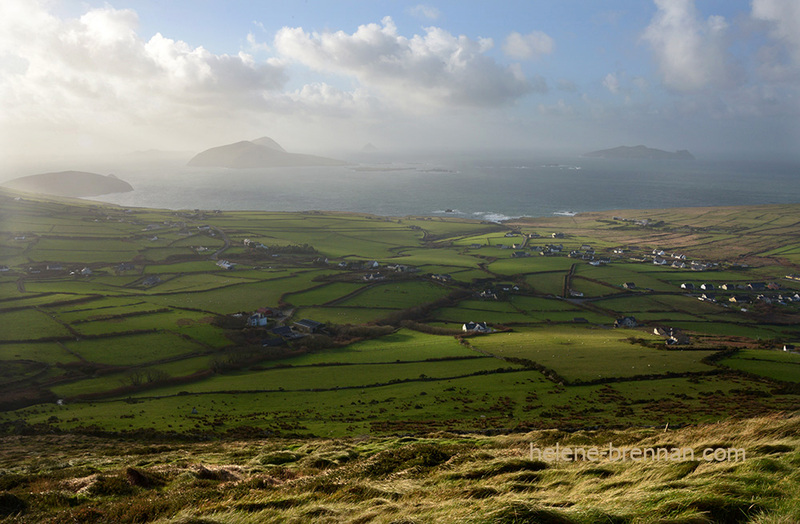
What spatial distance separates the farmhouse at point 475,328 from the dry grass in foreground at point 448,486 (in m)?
40.0

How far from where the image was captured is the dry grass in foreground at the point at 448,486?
862 centimetres

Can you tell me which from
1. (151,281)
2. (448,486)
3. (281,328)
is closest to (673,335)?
(281,328)

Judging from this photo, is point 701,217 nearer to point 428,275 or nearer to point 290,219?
point 428,275

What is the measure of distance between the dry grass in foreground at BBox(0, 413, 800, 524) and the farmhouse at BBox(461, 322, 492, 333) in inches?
1576

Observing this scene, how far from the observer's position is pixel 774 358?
4894 centimetres

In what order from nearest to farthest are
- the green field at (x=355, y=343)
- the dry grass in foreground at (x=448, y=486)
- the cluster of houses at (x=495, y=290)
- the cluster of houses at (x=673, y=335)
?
the dry grass in foreground at (x=448, y=486) < the green field at (x=355, y=343) < the cluster of houses at (x=673, y=335) < the cluster of houses at (x=495, y=290)

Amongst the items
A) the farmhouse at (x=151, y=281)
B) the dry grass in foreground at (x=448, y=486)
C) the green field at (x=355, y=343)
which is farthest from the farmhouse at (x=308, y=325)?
the dry grass in foreground at (x=448, y=486)

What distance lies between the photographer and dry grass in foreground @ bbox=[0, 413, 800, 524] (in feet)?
28.3

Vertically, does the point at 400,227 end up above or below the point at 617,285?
above

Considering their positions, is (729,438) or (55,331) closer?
(729,438)

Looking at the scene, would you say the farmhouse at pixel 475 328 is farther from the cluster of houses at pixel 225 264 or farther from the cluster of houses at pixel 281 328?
the cluster of houses at pixel 225 264

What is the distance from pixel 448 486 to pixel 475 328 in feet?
176

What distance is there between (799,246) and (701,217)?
5650cm

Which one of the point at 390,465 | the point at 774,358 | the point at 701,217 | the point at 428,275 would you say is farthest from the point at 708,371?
the point at 701,217
